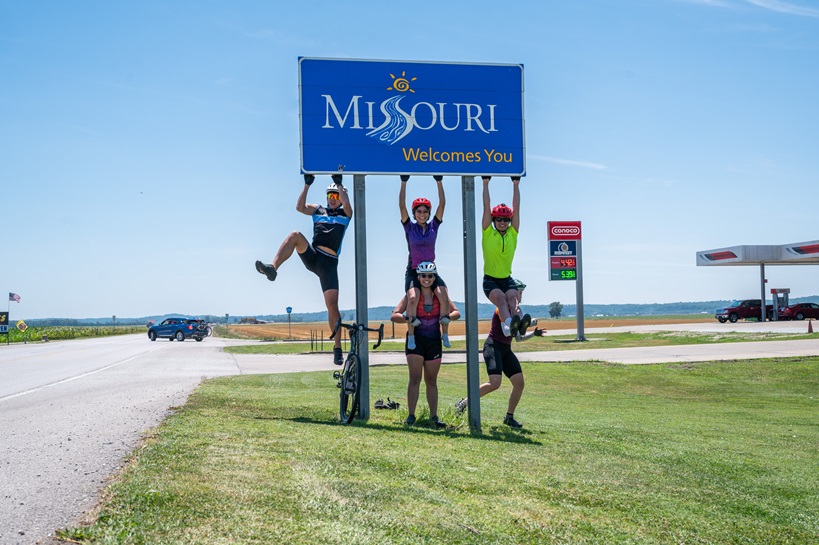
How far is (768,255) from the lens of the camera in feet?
184

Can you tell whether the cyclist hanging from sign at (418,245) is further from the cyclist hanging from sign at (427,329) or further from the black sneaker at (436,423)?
the black sneaker at (436,423)

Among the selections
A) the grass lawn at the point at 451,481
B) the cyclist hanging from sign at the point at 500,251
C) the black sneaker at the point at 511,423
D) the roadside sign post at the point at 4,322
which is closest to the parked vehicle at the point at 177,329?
the roadside sign post at the point at 4,322

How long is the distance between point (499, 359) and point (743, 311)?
5698 centimetres

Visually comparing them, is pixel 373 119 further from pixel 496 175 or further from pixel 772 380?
pixel 772 380

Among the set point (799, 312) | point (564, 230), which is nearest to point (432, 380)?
point (564, 230)

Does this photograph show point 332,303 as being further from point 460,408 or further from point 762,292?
point 762,292

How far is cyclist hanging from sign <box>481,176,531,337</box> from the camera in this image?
10.0 meters

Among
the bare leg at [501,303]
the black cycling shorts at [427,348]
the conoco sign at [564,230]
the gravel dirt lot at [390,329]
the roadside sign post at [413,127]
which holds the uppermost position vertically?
the conoco sign at [564,230]

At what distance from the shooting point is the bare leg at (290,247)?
973cm

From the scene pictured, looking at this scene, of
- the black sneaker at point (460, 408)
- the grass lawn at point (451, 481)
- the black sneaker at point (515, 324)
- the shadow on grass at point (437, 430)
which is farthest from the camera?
the black sneaker at point (460, 408)

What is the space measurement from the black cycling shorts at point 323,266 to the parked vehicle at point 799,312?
57.7 meters

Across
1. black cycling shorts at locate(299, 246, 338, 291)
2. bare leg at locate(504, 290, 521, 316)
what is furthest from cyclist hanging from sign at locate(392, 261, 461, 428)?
black cycling shorts at locate(299, 246, 338, 291)

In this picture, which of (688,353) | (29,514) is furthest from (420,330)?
(688,353)

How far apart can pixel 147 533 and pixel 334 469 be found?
2010 millimetres
